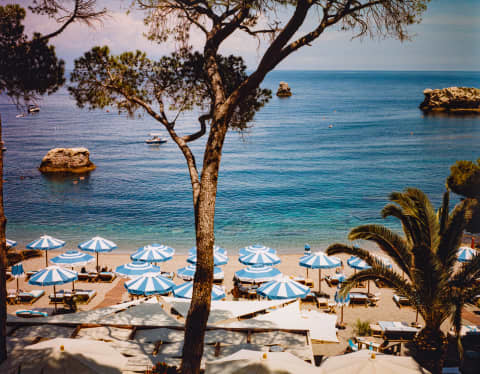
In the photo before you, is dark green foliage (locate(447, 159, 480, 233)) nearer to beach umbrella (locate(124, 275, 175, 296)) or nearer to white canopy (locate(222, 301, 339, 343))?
white canopy (locate(222, 301, 339, 343))

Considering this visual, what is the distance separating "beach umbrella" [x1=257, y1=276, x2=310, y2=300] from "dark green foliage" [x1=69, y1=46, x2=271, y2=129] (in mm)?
7324

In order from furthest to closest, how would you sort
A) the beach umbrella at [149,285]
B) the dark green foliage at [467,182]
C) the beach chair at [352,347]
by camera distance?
the dark green foliage at [467,182], the beach umbrella at [149,285], the beach chair at [352,347]

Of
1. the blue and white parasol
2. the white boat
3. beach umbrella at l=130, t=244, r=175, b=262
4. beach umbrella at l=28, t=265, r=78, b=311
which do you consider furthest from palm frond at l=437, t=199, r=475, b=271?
the white boat

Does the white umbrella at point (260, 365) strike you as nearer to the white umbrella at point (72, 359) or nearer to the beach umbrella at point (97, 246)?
the white umbrella at point (72, 359)

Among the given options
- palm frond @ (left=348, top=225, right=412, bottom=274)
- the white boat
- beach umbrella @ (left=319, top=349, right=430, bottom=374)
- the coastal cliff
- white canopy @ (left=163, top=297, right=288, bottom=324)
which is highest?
the coastal cliff

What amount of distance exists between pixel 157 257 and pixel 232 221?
1878 cm

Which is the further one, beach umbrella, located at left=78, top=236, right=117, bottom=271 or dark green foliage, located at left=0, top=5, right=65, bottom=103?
beach umbrella, located at left=78, top=236, right=117, bottom=271

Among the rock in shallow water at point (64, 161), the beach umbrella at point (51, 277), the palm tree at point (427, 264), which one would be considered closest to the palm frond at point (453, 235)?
the palm tree at point (427, 264)

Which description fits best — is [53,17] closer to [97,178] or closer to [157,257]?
[157,257]

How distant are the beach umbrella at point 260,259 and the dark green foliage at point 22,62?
37.9 ft

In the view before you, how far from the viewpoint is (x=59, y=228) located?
35875 millimetres

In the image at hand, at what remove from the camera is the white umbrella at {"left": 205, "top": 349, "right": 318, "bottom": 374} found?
7.38 metres

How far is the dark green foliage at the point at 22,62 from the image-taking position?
8.86 m

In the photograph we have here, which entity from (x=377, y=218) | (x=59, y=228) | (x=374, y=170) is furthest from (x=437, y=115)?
(x=59, y=228)
